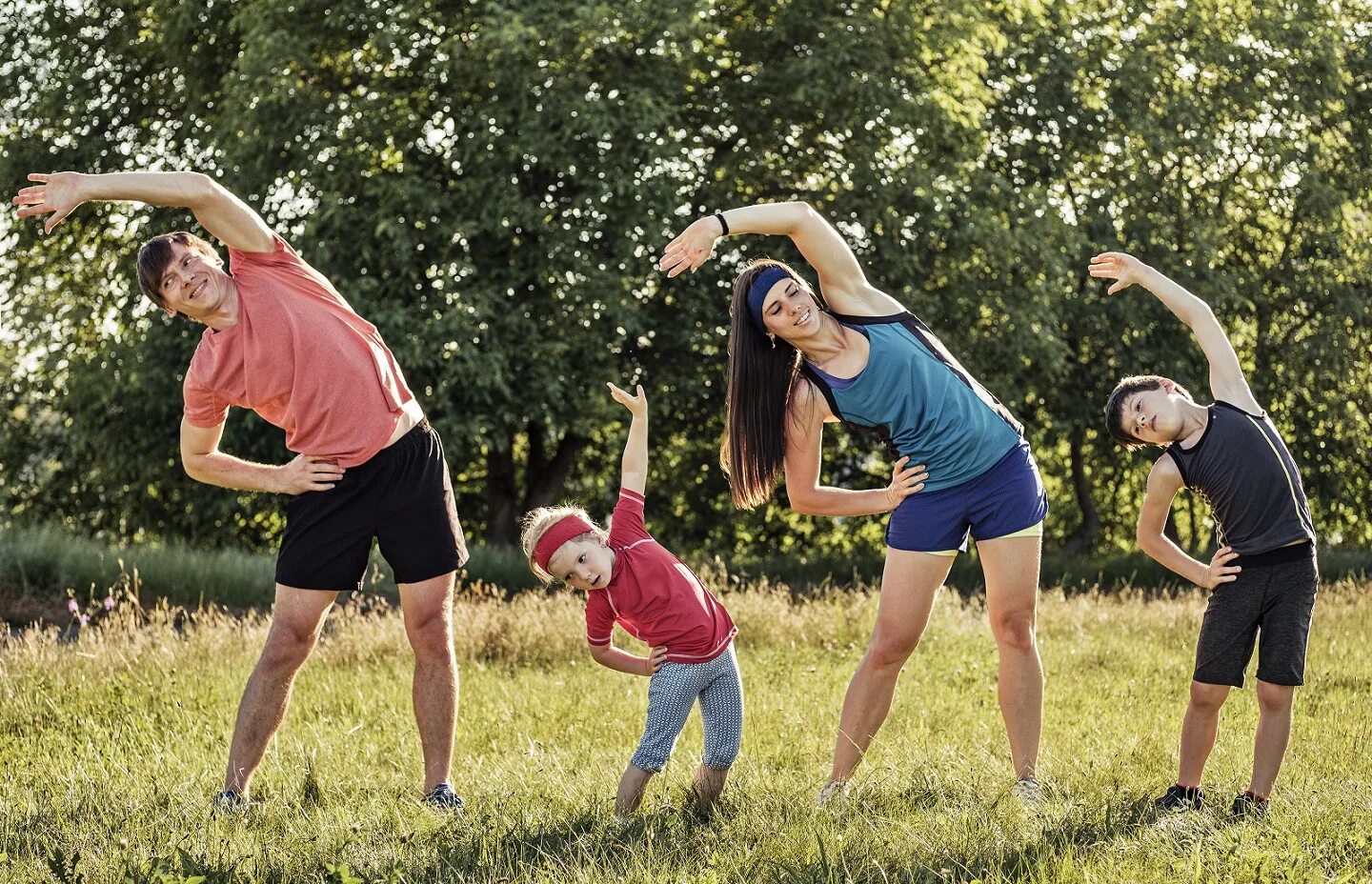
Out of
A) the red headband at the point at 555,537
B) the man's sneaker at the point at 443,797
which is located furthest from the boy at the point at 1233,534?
the man's sneaker at the point at 443,797

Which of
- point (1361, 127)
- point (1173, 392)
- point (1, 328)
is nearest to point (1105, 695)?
point (1173, 392)

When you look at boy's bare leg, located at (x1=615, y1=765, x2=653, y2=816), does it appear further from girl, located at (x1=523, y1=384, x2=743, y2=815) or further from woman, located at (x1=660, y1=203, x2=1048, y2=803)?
woman, located at (x1=660, y1=203, x2=1048, y2=803)

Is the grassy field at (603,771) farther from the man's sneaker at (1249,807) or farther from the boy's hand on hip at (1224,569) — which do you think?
the boy's hand on hip at (1224,569)

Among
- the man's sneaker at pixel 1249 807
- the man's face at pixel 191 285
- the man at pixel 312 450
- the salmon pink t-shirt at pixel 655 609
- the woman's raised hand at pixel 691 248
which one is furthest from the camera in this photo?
the man at pixel 312 450

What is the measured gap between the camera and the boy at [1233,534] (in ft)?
14.1

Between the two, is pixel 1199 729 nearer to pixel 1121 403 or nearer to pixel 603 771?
pixel 1121 403

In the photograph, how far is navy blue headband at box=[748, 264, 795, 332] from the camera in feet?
14.1

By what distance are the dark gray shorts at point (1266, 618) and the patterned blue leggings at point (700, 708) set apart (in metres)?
1.53

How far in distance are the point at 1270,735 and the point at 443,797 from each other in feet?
8.83

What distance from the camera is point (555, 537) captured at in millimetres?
4172

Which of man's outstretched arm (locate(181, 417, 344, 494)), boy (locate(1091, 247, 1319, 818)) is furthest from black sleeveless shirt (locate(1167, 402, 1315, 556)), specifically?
man's outstretched arm (locate(181, 417, 344, 494))

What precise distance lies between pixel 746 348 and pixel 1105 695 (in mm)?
3603

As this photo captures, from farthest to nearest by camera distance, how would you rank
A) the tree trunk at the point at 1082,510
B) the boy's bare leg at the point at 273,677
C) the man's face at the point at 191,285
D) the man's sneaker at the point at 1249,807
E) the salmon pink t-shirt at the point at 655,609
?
the tree trunk at the point at 1082,510 < the boy's bare leg at the point at 273,677 < the man's face at the point at 191,285 < the salmon pink t-shirt at the point at 655,609 < the man's sneaker at the point at 1249,807

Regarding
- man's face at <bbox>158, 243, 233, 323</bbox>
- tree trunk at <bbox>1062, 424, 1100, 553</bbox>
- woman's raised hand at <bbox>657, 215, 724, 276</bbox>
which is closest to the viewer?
woman's raised hand at <bbox>657, 215, 724, 276</bbox>
